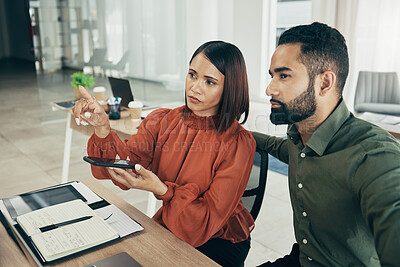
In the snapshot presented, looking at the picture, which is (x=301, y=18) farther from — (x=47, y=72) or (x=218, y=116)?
(x=218, y=116)

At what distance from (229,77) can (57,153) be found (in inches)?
129

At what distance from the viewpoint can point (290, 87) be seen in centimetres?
116

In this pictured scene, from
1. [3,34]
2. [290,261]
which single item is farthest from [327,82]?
[3,34]

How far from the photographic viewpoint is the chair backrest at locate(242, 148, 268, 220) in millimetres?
1480

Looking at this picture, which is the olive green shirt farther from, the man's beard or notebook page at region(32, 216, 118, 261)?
notebook page at region(32, 216, 118, 261)

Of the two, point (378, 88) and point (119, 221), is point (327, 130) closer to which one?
point (119, 221)

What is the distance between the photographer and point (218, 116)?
1448mm

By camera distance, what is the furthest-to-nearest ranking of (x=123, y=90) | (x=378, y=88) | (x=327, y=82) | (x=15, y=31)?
(x=15, y=31), (x=378, y=88), (x=123, y=90), (x=327, y=82)

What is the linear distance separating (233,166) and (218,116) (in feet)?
0.69

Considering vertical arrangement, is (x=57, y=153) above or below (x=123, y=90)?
below

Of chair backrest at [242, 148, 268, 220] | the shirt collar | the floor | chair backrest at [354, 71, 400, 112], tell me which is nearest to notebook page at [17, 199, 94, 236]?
chair backrest at [242, 148, 268, 220]

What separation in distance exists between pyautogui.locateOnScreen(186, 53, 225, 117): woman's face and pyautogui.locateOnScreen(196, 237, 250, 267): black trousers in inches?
20.0

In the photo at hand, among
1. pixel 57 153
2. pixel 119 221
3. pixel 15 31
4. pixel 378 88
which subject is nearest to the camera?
pixel 119 221

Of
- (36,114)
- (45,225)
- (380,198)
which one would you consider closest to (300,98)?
(380,198)
